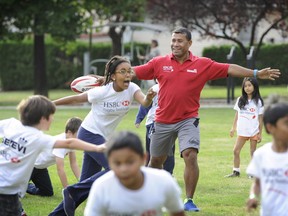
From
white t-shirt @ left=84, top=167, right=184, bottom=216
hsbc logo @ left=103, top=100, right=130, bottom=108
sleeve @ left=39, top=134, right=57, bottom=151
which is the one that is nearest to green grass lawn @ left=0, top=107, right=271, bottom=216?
hsbc logo @ left=103, top=100, right=130, bottom=108

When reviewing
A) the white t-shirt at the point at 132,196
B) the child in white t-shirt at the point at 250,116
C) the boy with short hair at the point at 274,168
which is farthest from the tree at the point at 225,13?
the white t-shirt at the point at 132,196

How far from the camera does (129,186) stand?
16.9ft

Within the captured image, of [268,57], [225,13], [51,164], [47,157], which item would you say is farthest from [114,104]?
[268,57]

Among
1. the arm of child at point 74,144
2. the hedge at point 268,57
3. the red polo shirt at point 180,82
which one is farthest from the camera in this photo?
the hedge at point 268,57

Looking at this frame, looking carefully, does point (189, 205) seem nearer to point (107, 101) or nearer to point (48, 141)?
point (107, 101)

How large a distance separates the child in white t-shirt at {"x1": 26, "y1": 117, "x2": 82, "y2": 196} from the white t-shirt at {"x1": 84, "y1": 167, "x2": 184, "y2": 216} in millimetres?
4522

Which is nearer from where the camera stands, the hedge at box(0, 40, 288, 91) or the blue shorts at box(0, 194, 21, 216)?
the blue shorts at box(0, 194, 21, 216)

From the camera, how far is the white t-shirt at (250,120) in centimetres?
1243

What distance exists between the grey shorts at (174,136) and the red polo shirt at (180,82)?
0.07m

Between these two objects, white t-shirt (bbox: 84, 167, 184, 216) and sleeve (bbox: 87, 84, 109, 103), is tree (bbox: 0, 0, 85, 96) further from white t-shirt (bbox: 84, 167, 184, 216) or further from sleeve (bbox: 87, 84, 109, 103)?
white t-shirt (bbox: 84, 167, 184, 216)

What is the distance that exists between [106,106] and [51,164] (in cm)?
209

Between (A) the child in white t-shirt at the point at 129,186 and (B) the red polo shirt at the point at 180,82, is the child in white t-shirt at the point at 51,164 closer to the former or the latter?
(B) the red polo shirt at the point at 180,82

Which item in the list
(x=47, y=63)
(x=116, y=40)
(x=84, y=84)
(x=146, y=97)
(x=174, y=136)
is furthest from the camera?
(x=47, y=63)

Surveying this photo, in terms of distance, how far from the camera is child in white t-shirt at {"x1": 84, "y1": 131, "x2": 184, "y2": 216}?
199 inches
